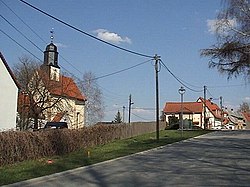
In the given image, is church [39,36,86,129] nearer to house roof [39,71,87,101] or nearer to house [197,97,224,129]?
house roof [39,71,87,101]

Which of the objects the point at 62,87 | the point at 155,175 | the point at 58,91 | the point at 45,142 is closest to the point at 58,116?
the point at 58,91

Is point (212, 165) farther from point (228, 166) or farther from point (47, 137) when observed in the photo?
point (47, 137)

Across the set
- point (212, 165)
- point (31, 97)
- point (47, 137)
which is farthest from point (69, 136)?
point (31, 97)

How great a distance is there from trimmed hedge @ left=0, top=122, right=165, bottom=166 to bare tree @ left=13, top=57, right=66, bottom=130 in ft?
65.8

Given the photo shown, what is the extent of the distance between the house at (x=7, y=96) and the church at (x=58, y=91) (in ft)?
26.6

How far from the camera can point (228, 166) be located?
635 inches

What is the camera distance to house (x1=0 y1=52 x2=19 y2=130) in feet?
121

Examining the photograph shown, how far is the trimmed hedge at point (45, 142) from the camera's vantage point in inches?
645

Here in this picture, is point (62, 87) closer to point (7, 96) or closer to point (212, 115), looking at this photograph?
point (7, 96)

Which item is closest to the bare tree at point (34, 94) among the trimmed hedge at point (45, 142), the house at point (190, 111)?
the trimmed hedge at point (45, 142)

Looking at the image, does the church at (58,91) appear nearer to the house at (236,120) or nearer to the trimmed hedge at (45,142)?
the trimmed hedge at (45,142)

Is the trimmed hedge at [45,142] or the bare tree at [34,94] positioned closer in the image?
the trimmed hedge at [45,142]

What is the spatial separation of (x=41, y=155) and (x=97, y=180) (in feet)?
23.2

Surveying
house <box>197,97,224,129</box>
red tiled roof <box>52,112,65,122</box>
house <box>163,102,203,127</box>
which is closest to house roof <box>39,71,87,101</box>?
red tiled roof <box>52,112,65,122</box>
